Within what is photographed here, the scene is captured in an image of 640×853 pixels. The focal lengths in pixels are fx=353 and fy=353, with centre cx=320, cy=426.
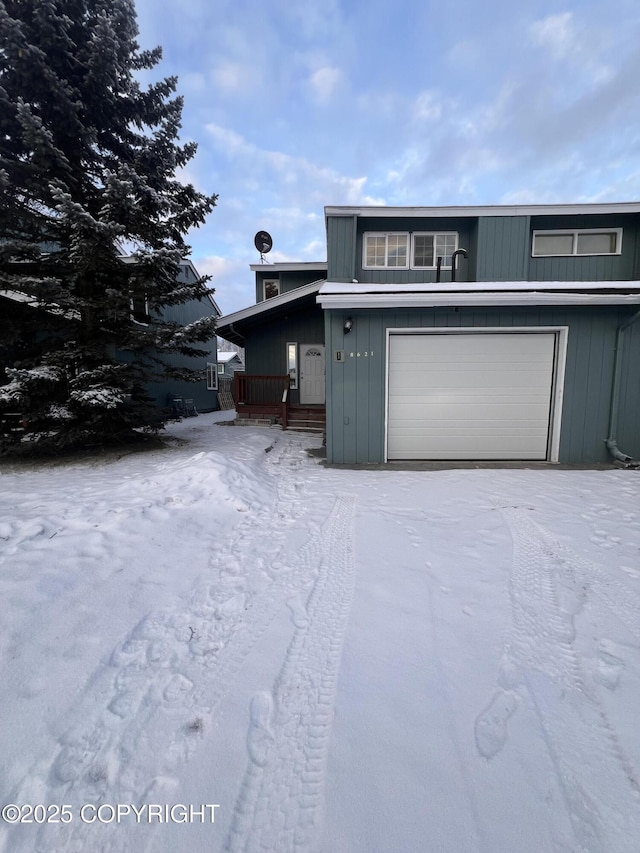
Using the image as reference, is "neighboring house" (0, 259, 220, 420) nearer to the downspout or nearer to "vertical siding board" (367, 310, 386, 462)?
"vertical siding board" (367, 310, 386, 462)

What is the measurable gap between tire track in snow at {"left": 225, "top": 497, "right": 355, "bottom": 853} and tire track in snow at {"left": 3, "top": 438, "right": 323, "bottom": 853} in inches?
8.9

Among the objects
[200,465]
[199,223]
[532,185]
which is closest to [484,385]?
[200,465]

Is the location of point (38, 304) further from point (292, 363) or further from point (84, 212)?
point (292, 363)

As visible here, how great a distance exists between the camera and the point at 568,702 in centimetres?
164

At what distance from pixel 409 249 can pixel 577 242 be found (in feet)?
13.1

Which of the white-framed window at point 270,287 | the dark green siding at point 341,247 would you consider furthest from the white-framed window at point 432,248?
the white-framed window at point 270,287

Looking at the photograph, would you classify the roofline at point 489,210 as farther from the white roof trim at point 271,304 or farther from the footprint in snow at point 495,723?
the footprint in snow at point 495,723

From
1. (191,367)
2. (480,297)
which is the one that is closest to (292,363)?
(191,367)

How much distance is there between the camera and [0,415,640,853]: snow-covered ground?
47.1 inches

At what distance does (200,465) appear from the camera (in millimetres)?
4613

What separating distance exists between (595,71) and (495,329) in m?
13.4

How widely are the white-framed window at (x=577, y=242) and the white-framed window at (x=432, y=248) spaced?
1.92 metres

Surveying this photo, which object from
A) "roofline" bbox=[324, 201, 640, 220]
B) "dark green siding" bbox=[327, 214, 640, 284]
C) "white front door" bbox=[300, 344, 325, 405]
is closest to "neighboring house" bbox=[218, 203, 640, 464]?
"dark green siding" bbox=[327, 214, 640, 284]

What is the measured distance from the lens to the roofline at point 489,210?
26.6 ft
